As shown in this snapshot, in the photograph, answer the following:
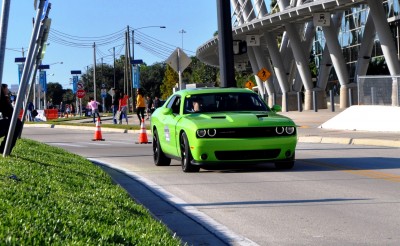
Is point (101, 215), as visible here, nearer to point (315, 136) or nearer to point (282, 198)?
point (282, 198)

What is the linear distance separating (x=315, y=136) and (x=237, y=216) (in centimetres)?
1662

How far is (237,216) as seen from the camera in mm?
9570

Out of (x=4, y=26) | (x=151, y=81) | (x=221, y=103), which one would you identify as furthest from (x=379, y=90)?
(x=151, y=81)

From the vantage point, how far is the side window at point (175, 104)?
16219 mm

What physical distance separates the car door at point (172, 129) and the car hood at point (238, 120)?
570 mm

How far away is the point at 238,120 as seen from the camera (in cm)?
1436

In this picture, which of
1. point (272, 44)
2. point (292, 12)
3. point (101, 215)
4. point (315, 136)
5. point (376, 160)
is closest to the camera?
point (101, 215)

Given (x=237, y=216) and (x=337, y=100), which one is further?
(x=337, y=100)

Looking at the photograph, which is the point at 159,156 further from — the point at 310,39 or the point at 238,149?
the point at 310,39

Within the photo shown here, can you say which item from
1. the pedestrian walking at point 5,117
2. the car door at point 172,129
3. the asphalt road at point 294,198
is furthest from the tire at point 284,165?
the pedestrian walking at point 5,117

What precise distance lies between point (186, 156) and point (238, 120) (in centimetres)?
115

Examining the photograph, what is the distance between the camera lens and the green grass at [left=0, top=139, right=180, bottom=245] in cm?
579

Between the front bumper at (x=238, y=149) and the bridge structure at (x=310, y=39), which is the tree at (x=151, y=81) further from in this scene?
the front bumper at (x=238, y=149)

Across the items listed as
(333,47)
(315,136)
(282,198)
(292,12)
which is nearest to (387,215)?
(282,198)
